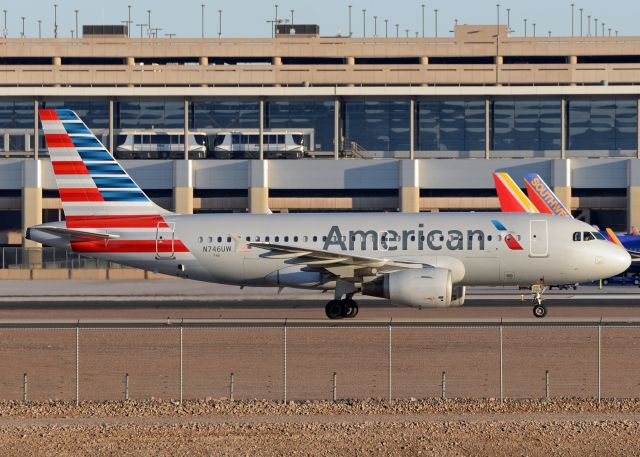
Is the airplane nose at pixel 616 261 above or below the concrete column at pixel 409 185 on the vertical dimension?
below

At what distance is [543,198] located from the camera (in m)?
70.4

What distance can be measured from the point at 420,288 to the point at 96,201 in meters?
13.6

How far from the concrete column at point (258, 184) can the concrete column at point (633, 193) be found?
2452 centimetres

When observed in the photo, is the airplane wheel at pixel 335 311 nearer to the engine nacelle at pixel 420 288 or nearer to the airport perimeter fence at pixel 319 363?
the engine nacelle at pixel 420 288

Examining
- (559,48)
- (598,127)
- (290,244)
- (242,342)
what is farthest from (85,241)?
(559,48)

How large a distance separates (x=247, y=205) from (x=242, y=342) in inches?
1996

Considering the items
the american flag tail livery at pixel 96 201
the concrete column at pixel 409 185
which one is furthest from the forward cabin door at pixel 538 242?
the concrete column at pixel 409 185

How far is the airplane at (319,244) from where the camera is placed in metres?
47.2

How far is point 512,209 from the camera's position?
66.2 metres

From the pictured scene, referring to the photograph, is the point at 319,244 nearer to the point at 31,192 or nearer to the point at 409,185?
the point at 409,185

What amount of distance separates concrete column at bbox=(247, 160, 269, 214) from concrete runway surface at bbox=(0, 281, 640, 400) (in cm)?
3425

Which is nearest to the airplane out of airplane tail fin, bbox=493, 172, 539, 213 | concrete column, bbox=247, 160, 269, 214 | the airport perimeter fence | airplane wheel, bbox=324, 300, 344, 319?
airplane wheel, bbox=324, 300, 344, 319

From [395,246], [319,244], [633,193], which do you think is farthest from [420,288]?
[633,193]

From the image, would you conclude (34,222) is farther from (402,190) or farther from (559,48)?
(559,48)
